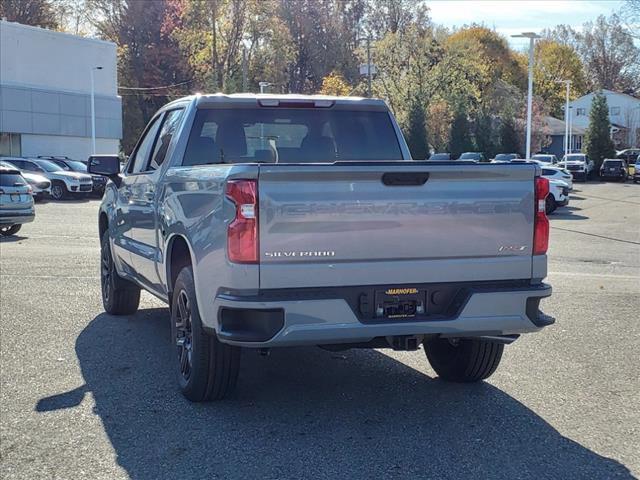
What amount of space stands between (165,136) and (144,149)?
2.53 ft

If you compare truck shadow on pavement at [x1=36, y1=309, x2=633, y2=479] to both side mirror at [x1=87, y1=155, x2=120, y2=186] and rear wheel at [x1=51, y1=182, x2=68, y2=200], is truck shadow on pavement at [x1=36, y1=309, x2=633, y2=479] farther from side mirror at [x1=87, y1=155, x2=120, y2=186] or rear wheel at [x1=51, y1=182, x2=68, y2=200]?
rear wheel at [x1=51, y1=182, x2=68, y2=200]

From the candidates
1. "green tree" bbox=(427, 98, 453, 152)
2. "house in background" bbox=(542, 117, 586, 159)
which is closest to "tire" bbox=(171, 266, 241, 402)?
"green tree" bbox=(427, 98, 453, 152)

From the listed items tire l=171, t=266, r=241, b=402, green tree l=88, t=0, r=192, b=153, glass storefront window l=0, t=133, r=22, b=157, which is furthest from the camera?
green tree l=88, t=0, r=192, b=153

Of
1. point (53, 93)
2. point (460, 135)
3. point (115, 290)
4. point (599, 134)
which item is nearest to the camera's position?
point (115, 290)

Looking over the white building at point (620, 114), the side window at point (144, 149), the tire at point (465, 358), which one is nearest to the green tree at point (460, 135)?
the white building at point (620, 114)

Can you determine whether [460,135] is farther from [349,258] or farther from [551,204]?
[349,258]

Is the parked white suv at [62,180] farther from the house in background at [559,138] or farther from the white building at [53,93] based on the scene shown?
the house in background at [559,138]

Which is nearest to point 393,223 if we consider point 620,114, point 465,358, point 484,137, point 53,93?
point 465,358

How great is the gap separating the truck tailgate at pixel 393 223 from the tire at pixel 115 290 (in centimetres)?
409

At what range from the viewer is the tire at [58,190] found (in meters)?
29.7

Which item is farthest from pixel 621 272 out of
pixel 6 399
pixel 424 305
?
pixel 6 399

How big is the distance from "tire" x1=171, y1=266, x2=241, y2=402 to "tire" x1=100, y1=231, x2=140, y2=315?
2.82 m

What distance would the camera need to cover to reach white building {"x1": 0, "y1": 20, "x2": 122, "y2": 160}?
4347cm

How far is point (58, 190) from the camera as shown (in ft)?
97.6
